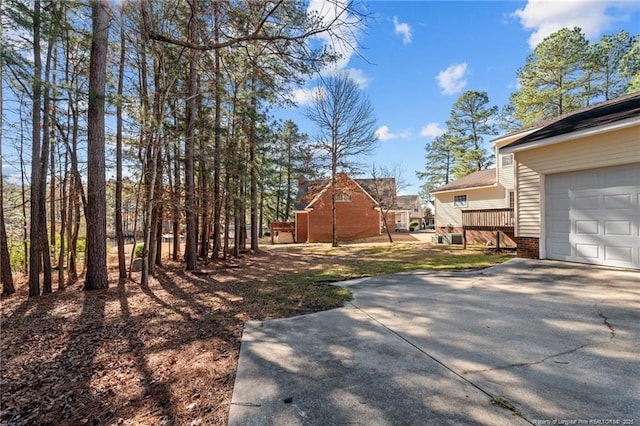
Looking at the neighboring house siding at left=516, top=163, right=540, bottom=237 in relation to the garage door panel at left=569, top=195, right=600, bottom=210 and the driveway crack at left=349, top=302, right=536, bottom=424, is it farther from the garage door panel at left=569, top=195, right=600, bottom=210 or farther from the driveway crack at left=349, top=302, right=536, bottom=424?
the driveway crack at left=349, top=302, right=536, bottom=424

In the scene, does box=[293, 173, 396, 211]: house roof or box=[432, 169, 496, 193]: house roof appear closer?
box=[432, 169, 496, 193]: house roof

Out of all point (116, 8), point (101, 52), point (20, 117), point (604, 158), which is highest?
point (116, 8)

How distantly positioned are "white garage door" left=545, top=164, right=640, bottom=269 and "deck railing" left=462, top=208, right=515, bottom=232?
4.14m

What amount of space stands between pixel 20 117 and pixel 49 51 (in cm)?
197

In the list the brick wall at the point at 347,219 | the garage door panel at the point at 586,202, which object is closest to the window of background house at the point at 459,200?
the brick wall at the point at 347,219

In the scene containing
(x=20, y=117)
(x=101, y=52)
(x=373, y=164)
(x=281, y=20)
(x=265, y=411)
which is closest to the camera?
(x=265, y=411)

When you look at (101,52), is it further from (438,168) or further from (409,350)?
A: (438,168)

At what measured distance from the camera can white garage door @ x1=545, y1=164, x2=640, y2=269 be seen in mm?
6301

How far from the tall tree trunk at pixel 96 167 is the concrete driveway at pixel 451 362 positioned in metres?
5.69

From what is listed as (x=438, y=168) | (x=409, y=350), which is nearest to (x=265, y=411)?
(x=409, y=350)

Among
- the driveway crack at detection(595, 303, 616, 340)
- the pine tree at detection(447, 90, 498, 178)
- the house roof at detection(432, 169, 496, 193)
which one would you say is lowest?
the driveway crack at detection(595, 303, 616, 340)

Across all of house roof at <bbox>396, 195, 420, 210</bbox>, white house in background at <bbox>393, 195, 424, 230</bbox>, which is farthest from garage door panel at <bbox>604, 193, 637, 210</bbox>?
house roof at <bbox>396, 195, 420, 210</bbox>

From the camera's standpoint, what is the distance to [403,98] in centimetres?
1391

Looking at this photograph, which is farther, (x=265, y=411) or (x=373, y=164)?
(x=373, y=164)
